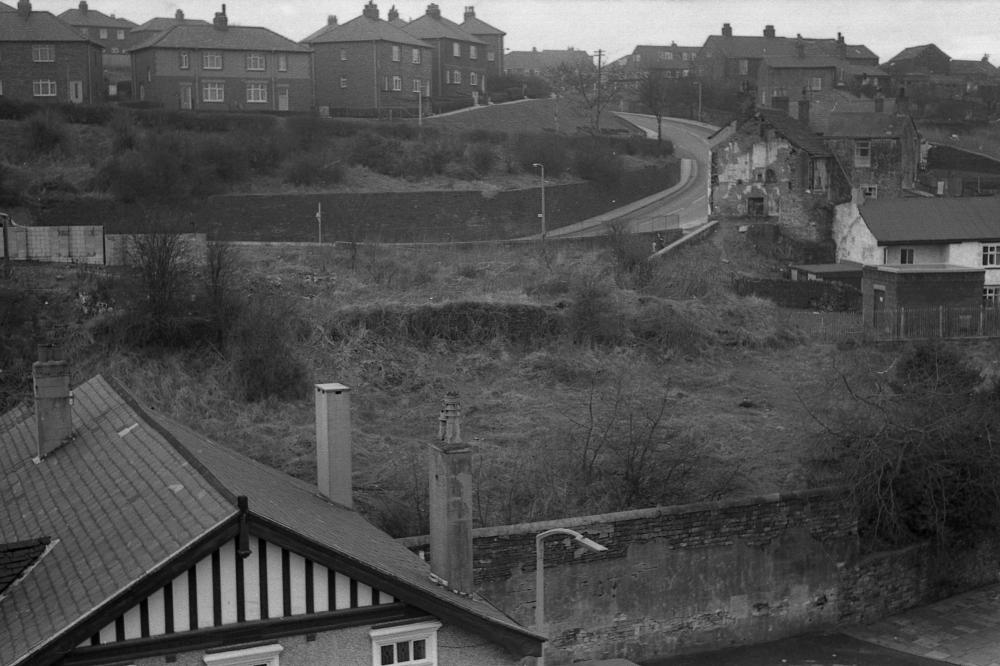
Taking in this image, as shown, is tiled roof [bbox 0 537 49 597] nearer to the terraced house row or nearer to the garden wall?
the garden wall

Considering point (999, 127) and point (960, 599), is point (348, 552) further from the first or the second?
point (999, 127)

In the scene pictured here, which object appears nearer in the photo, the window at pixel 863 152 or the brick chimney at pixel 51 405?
the brick chimney at pixel 51 405

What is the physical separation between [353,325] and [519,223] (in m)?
19.0

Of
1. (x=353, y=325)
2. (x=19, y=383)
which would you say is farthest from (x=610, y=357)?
(x=19, y=383)

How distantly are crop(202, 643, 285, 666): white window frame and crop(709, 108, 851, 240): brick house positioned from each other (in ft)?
147

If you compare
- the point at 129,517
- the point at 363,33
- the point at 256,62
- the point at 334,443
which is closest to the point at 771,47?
the point at 363,33

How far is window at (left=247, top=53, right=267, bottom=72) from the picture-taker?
6419 cm

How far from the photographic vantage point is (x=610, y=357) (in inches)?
1448

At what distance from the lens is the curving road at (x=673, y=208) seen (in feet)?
178

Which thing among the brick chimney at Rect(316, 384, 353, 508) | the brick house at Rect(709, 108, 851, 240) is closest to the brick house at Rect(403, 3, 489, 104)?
the brick house at Rect(709, 108, 851, 240)

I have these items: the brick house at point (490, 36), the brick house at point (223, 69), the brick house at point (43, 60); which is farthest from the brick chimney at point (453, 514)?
the brick house at point (490, 36)

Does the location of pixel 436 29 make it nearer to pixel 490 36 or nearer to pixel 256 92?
pixel 490 36

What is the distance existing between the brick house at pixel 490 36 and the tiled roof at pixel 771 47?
18382mm

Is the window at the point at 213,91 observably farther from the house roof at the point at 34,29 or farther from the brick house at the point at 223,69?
the house roof at the point at 34,29
